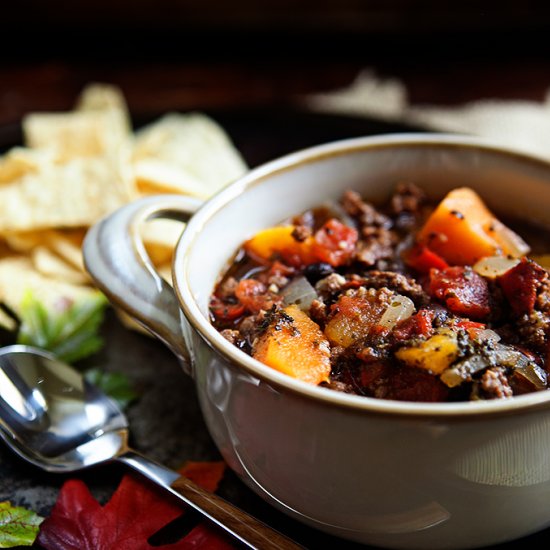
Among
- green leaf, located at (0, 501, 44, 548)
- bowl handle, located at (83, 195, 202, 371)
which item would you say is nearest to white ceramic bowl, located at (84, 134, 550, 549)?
bowl handle, located at (83, 195, 202, 371)

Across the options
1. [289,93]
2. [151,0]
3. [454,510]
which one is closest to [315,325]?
[454,510]

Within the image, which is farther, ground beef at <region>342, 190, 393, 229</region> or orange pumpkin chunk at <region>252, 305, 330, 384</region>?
ground beef at <region>342, 190, 393, 229</region>

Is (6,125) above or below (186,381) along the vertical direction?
above

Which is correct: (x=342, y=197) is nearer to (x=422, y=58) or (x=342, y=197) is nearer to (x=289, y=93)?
(x=289, y=93)

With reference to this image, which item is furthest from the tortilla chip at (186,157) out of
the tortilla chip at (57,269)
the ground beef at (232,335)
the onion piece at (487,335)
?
the onion piece at (487,335)

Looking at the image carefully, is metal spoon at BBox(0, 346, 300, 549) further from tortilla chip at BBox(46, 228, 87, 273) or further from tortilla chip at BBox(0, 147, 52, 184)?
tortilla chip at BBox(0, 147, 52, 184)

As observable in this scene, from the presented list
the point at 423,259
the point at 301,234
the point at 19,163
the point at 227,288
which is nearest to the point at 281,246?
the point at 301,234

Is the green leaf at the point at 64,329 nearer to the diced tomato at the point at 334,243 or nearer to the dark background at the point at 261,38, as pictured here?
the diced tomato at the point at 334,243
